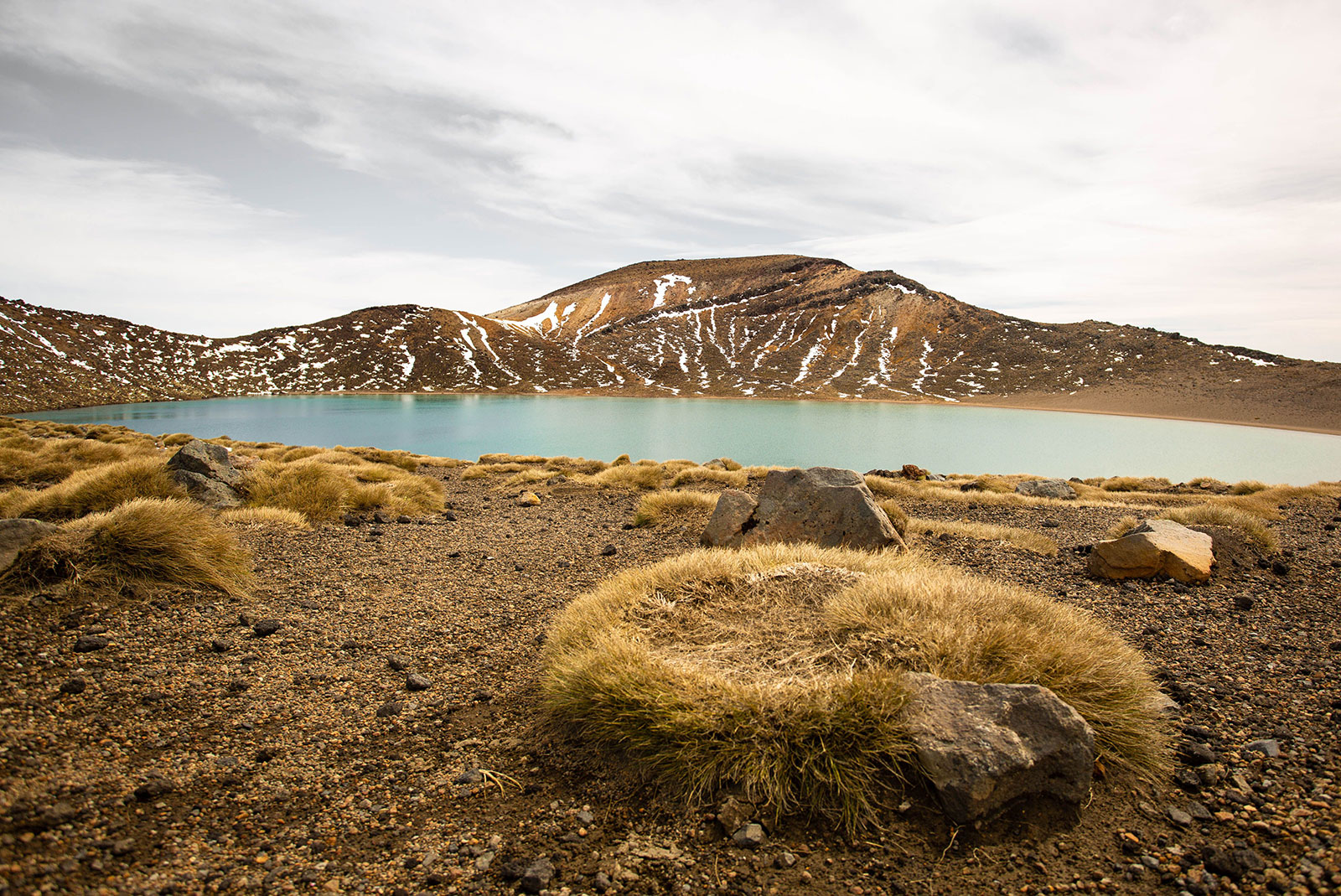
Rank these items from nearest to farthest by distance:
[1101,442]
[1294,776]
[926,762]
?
1. [926,762]
2. [1294,776]
3. [1101,442]

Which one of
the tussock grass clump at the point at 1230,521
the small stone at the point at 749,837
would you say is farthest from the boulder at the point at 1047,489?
the small stone at the point at 749,837

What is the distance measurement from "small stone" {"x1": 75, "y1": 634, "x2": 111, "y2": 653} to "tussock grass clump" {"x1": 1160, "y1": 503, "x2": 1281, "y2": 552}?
15.1 metres

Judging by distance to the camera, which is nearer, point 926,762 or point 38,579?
point 926,762

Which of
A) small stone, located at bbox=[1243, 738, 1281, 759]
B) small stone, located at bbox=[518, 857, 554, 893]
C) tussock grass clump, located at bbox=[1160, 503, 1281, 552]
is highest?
tussock grass clump, located at bbox=[1160, 503, 1281, 552]

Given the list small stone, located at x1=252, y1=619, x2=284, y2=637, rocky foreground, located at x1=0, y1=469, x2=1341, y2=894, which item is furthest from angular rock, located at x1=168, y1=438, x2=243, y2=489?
small stone, located at x1=252, y1=619, x2=284, y2=637

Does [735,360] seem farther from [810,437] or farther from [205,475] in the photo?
[205,475]

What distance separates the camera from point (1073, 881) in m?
2.96

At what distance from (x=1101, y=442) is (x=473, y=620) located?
5677cm

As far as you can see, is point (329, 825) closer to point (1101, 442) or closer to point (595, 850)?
point (595, 850)

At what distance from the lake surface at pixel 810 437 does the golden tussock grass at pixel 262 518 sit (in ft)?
67.8

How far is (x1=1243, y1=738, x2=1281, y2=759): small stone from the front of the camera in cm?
390

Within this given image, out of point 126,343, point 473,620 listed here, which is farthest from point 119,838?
point 126,343

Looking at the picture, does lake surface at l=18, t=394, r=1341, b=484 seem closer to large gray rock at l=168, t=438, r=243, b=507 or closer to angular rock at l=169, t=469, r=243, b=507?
large gray rock at l=168, t=438, r=243, b=507

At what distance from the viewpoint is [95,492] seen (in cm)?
943
